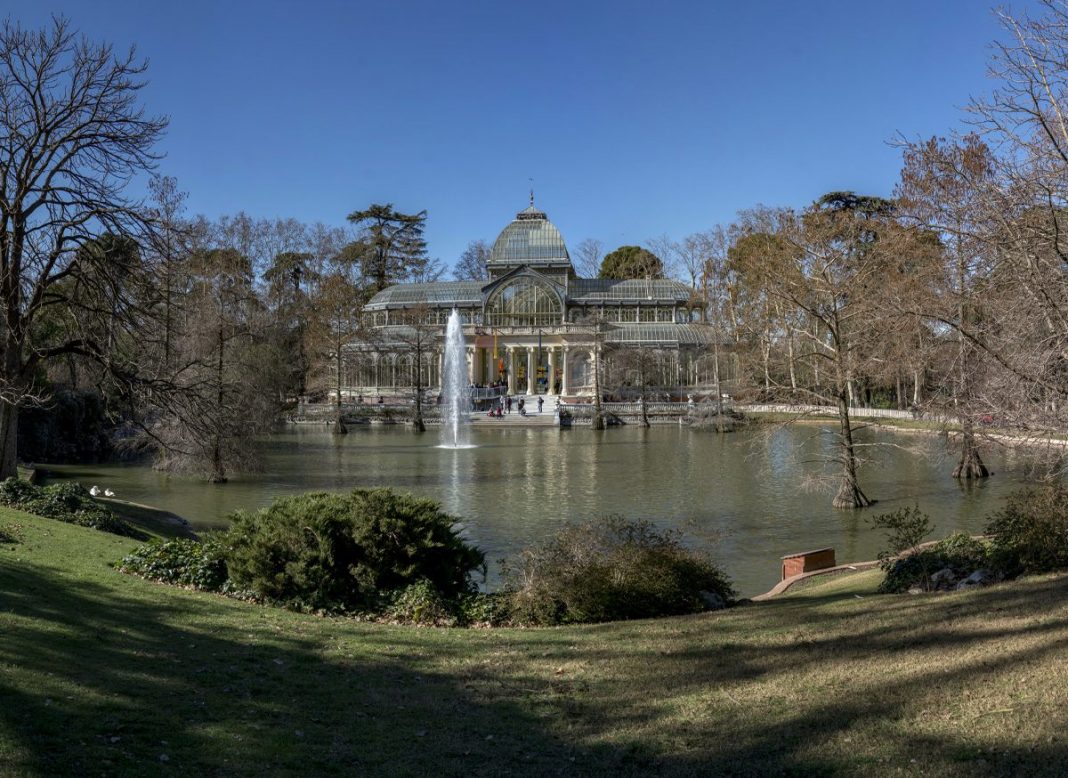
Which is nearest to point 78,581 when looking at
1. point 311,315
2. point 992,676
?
point 992,676

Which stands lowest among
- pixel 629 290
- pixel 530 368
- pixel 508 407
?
pixel 508 407

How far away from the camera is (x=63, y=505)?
1294 centimetres

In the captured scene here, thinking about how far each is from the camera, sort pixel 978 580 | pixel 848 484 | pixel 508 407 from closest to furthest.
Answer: pixel 978 580
pixel 848 484
pixel 508 407

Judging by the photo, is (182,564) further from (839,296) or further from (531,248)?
(531,248)

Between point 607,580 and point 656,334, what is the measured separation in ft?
183

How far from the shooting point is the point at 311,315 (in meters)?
62.4

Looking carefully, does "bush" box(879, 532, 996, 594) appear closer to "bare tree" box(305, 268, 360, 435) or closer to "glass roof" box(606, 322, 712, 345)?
"bare tree" box(305, 268, 360, 435)

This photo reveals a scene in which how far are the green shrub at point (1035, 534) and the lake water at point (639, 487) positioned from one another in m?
4.03

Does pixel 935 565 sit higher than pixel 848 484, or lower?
lower

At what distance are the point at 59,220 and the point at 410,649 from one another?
1148 centimetres

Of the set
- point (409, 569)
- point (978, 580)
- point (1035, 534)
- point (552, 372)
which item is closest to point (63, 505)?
point (409, 569)

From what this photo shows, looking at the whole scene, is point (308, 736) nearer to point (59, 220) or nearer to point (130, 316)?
point (130, 316)

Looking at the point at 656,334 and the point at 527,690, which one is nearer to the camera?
the point at 527,690

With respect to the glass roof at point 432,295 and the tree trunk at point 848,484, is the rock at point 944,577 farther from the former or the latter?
the glass roof at point 432,295
